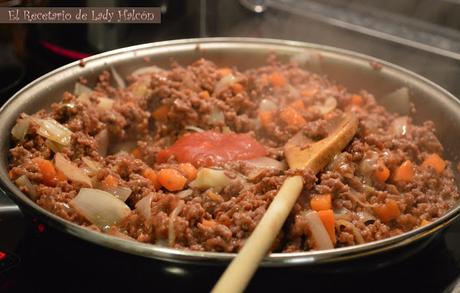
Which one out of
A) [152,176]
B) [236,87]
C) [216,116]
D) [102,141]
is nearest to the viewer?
[152,176]

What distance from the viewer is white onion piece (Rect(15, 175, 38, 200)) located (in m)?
1.78

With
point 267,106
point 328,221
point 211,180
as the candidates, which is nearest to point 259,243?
point 328,221

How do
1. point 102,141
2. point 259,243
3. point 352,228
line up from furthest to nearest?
point 102,141
point 352,228
point 259,243

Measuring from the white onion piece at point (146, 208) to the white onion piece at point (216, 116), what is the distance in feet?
1.90

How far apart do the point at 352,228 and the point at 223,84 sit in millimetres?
933

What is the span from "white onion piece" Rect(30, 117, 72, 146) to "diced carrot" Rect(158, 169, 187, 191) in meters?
0.38

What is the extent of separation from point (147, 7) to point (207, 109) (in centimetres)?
64

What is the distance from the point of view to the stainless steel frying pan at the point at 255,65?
1390 mm

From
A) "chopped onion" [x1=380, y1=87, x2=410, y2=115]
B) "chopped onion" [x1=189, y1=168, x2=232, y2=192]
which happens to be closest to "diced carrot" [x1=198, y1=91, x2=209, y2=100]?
"chopped onion" [x1=189, y1=168, x2=232, y2=192]

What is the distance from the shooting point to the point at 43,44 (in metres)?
2.73

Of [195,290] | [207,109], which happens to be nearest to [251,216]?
[195,290]

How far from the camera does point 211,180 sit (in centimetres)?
184

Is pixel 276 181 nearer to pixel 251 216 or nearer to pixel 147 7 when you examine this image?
pixel 251 216

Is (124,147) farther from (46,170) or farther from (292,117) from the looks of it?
(292,117)
